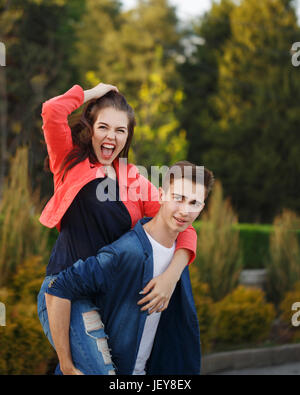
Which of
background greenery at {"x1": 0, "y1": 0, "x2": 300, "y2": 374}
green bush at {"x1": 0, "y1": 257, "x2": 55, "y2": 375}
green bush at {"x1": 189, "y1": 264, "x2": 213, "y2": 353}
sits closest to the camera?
green bush at {"x1": 0, "y1": 257, "x2": 55, "y2": 375}

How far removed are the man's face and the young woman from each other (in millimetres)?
150

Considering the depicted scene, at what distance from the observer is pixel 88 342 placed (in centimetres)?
212

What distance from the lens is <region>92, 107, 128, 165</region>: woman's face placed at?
2.35 meters

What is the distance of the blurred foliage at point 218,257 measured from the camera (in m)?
7.06

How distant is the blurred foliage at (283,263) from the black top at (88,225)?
6275 millimetres

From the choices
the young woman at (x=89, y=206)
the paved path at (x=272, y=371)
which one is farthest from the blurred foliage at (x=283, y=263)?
the young woman at (x=89, y=206)

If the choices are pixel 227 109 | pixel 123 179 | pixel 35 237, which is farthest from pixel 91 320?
pixel 227 109

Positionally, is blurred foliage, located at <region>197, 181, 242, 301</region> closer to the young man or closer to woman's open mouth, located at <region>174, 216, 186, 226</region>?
the young man

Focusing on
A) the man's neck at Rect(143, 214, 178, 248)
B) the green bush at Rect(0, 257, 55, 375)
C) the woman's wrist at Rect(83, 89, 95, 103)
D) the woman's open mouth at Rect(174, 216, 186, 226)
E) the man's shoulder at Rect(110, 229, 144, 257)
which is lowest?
the green bush at Rect(0, 257, 55, 375)

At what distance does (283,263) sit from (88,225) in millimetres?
6498

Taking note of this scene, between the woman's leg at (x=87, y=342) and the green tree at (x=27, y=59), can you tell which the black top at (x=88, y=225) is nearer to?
the woman's leg at (x=87, y=342)

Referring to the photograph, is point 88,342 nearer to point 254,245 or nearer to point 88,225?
point 88,225

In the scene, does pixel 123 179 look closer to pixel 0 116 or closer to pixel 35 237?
pixel 35 237

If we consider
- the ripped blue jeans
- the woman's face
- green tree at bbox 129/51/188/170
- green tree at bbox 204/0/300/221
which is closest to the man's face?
the woman's face
